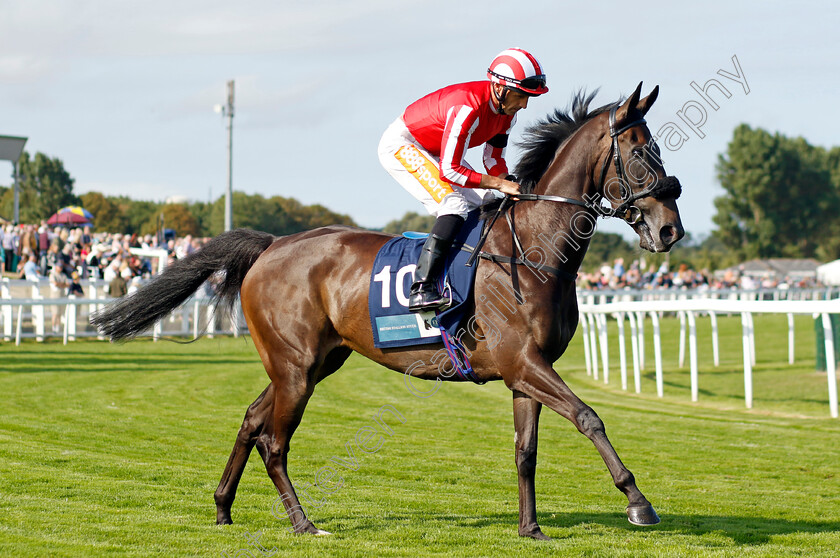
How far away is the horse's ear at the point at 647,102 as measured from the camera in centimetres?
428

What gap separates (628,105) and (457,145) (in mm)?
840

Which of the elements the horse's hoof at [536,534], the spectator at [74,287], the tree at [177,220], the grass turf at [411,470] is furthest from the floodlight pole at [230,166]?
the tree at [177,220]

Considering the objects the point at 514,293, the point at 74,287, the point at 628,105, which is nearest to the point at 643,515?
the point at 514,293

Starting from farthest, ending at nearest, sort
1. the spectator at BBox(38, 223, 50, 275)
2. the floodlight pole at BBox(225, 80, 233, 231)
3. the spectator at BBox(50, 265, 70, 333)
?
the floodlight pole at BBox(225, 80, 233, 231), the spectator at BBox(38, 223, 50, 275), the spectator at BBox(50, 265, 70, 333)

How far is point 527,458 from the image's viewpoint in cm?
432

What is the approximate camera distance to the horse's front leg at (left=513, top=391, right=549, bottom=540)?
4.29 m

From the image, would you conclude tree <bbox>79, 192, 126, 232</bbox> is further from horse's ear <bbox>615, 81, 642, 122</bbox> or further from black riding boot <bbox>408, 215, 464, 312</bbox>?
horse's ear <bbox>615, 81, 642, 122</bbox>

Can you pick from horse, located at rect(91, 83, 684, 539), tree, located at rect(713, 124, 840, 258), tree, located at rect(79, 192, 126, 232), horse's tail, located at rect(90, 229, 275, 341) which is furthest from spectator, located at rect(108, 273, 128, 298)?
tree, located at rect(713, 124, 840, 258)

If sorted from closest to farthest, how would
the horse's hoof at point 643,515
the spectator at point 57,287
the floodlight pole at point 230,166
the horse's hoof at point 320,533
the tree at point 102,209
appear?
the horse's hoof at point 643,515 < the horse's hoof at point 320,533 < the spectator at point 57,287 < the floodlight pole at point 230,166 < the tree at point 102,209

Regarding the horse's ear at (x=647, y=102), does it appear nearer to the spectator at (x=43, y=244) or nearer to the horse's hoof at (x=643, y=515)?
the horse's hoof at (x=643, y=515)

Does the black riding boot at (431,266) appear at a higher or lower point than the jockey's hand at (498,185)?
lower

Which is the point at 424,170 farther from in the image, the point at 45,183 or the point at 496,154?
the point at 45,183

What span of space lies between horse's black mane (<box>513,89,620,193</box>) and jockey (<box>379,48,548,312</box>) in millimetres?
93

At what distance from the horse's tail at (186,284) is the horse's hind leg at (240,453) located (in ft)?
2.58
